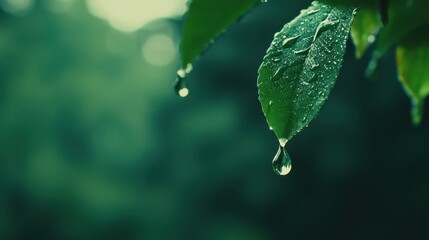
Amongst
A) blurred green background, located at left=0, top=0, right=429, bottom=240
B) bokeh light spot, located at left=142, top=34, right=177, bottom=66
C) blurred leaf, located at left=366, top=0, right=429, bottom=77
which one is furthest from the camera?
bokeh light spot, located at left=142, top=34, right=177, bottom=66

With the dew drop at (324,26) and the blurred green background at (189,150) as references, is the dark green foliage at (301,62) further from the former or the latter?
the blurred green background at (189,150)

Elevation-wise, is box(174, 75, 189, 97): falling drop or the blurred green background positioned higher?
box(174, 75, 189, 97): falling drop

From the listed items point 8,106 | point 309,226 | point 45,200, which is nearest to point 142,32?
point 8,106

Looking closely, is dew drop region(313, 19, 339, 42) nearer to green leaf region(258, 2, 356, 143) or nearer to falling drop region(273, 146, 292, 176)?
green leaf region(258, 2, 356, 143)

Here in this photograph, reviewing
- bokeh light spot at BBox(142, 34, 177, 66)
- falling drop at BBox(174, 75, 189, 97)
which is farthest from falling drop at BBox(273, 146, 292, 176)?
bokeh light spot at BBox(142, 34, 177, 66)

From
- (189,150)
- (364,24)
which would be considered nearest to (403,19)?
(364,24)
